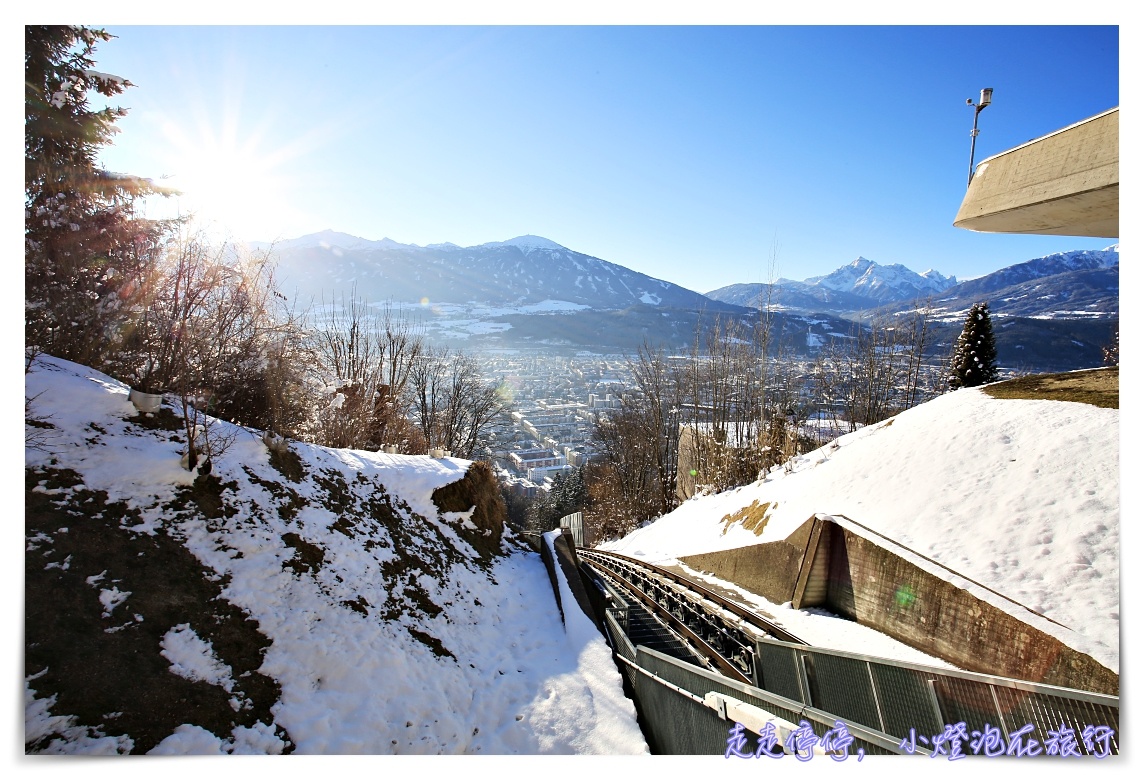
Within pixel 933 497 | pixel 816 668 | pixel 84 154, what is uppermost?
pixel 84 154

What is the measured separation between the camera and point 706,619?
8.32m

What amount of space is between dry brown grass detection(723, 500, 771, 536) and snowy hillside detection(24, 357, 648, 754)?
19.4ft

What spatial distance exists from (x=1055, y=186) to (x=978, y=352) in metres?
22.1

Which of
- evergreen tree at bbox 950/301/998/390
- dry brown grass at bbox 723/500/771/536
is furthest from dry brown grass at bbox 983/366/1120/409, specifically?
evergreen tree at bbox 950/301/998/390

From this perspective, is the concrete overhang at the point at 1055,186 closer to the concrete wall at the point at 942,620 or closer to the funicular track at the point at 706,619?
the concrete wall at the point at 942,620

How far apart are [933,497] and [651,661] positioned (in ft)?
20.3

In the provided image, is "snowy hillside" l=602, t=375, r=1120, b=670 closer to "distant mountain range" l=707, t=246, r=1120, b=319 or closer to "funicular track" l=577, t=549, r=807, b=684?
"funicular track" l=577, t=549, r=807, b=684

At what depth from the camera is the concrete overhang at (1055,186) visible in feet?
17.4

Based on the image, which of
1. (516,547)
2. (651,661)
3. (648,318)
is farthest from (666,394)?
(648,318)

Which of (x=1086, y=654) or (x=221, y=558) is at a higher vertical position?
(x=221, y=558)

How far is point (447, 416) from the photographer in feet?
98.1

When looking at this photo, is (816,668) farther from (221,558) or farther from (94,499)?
(94,499)

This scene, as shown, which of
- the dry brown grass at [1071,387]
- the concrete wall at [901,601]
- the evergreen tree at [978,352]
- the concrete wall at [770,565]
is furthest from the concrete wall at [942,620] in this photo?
the evergreen tree at [978,352]

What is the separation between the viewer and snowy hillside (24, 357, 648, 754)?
12.1 ft
